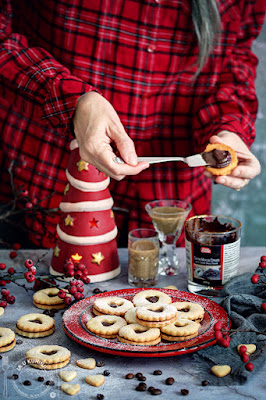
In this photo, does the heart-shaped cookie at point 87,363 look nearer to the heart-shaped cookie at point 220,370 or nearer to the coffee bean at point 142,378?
the coffee bean at point 142,378

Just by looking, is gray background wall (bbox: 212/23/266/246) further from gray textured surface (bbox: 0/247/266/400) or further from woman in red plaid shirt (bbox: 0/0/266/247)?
gray textured surface (bbox: 0/247/266/400)

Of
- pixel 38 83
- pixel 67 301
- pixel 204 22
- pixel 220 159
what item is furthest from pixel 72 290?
pixel 204 22

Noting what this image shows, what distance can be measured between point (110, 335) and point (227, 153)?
0.61 m

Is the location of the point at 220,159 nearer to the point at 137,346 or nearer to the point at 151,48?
the point at 151,48

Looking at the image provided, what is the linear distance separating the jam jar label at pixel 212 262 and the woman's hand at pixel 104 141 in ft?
0.74

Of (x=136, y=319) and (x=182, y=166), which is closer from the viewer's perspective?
(x=136, y=319)

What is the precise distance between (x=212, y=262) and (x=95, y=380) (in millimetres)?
436

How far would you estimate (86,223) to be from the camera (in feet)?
4.02

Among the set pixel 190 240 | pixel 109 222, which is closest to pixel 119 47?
pixel 109 222

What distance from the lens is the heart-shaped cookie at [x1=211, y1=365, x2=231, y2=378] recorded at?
0.80m

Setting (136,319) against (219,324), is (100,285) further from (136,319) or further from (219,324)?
(219,324)

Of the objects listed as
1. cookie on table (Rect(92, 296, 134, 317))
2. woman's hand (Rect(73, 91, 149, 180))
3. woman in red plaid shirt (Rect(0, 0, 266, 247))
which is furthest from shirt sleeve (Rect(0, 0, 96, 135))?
cookie on table (Rect(92, 296, 134, 317))

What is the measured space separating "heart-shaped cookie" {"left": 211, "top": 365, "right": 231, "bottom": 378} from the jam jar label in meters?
0.33

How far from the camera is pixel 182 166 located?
1.70 meters
